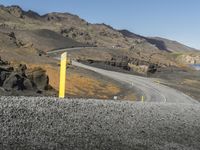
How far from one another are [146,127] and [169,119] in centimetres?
239

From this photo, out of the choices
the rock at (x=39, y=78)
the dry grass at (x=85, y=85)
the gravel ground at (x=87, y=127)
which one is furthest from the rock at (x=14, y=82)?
the gravel ground at (x=87, y=127)

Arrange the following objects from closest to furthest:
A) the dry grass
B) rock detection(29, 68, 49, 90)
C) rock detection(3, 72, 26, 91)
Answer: rock detection(3, 72, 26, 91) → rock detection(29, 68, 49, 90) → the dry grass

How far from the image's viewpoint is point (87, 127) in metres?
12.0

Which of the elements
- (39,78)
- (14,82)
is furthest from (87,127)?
(39,78)

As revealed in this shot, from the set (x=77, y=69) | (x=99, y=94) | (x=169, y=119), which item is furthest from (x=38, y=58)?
(x=169, y=119)

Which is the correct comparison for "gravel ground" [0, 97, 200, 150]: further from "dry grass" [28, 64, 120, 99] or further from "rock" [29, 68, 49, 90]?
"dry grass" [28, 64, 120, 99]

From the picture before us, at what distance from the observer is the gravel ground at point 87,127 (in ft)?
33.3

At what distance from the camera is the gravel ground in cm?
1014

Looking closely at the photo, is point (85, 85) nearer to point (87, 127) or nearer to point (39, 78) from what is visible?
point (39, 78)

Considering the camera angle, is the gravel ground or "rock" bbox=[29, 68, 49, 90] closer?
the gravel ground

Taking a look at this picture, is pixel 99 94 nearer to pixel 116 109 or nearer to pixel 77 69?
pixel 77 69

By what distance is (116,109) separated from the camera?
49.8ft

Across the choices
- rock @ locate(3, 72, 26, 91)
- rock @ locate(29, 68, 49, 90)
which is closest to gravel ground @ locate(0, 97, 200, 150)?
rock @ locate(3, 72, 26, 91)

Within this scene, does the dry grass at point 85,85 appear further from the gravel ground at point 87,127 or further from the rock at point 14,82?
the gravel ground at point 87,127
